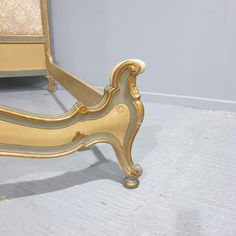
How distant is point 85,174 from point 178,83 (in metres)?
1.00

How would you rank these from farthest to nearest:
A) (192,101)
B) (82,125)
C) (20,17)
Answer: (20,17), (192,101), (82,125)

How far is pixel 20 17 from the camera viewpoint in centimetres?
184

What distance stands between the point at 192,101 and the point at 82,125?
3.60ft

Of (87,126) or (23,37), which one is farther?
(23,37)

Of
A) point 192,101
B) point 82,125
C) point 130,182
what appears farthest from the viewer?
point 192,101

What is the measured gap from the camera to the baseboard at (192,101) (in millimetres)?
1539

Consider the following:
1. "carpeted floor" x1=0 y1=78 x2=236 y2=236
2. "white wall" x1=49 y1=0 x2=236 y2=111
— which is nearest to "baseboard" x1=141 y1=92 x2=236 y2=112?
"white wall" x1=49 y1=0 x2=236 y2=111

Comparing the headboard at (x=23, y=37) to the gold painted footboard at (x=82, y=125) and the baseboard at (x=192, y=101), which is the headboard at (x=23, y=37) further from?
the gold painted footboard at (x=82, y=125)

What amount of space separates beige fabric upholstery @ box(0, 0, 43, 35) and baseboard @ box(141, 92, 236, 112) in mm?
915

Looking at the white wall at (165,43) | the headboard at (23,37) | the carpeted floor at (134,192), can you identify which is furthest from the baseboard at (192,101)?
the headboard at (23,37)

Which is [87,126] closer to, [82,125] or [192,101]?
[82,125]

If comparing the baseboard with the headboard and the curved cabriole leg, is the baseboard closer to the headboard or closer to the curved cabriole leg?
the headboard

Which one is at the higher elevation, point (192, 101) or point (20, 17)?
point (20, 17)

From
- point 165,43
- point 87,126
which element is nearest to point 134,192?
point 87,126
